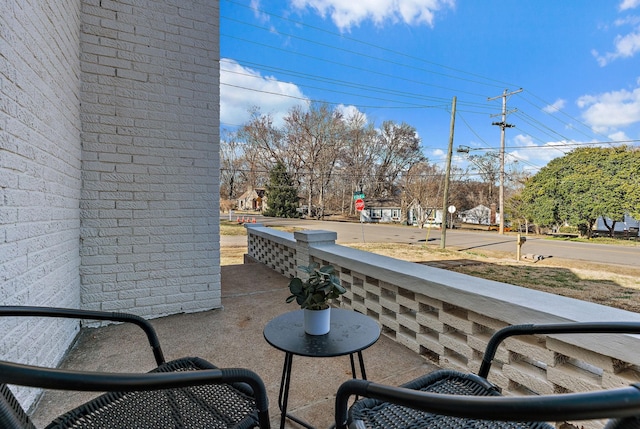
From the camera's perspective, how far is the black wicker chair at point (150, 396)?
0.54 meters

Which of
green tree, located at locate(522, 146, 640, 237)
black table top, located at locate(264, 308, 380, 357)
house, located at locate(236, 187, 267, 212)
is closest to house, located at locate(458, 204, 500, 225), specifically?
green tree, located at locate(522, 146, 640, 237)

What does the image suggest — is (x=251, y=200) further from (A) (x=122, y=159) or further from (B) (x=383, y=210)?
(A) (x=122, y=159)

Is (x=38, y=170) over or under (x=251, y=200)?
under

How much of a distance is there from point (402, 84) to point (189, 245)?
91.6 feet

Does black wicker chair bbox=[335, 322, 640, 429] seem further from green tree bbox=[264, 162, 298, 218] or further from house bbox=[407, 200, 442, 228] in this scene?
green tree bbox=[264, 162, 298, 218]

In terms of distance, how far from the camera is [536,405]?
0.48 meters

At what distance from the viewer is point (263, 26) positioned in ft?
52.5

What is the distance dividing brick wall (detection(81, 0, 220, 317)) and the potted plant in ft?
6.03

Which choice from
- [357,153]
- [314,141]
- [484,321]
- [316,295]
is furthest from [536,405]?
[357,153]

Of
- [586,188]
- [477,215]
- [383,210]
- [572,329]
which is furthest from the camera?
[383,210]

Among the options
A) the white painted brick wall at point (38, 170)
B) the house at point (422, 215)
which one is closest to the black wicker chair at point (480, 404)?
the white painted brick wall at point (38, 170)

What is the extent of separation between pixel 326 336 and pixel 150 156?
2.21 meters

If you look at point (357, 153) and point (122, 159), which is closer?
point (122, 159)

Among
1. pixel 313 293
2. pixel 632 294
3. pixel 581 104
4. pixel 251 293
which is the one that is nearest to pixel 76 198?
pixel 251 293
